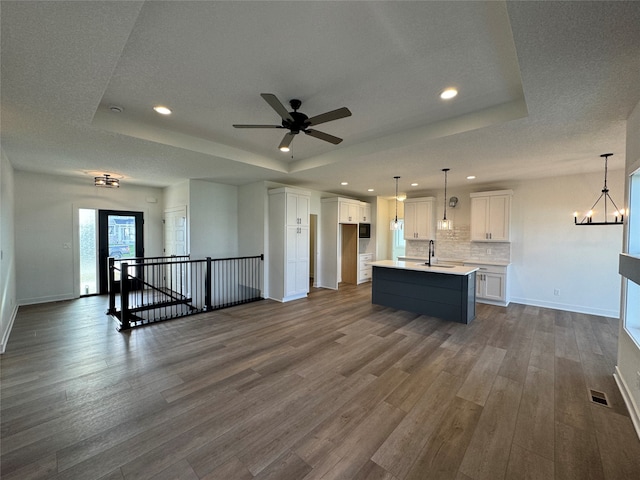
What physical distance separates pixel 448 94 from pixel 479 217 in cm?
428

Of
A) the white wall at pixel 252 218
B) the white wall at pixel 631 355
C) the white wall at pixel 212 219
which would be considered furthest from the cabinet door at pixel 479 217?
the white wall at pixel 212 219

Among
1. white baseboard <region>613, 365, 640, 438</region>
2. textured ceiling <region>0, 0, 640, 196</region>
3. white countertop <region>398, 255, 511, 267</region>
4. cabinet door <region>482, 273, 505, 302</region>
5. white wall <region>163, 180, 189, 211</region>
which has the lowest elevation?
white baseboard <region>613, 365, 640, 438</region>

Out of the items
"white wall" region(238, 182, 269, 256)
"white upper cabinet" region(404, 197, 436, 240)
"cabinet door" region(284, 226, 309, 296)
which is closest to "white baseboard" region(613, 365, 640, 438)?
"white upper cabinet" region(404, 197, 436, 240)

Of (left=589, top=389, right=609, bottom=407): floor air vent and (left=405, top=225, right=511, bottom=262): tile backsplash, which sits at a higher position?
(left=405, top=225, right=511, bottom=262): tile backsplash

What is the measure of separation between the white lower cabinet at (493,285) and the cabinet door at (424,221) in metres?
1.46

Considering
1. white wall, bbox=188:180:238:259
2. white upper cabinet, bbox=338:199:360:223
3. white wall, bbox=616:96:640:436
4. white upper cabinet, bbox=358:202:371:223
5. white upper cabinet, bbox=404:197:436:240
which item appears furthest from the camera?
white upper cabinet, bbox=358:202:371:223

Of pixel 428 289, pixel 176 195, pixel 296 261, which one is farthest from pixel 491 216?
pixel 176 195

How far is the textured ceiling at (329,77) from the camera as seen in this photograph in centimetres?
164

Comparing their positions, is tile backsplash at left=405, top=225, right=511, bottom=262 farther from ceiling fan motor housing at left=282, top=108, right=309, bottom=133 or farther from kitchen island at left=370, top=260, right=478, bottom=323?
ceiling fan motor housing at left=282, top=108, right=309, bottom=133

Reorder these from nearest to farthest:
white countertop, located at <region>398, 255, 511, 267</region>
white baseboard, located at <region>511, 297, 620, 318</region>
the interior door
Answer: white baseboard, located at <region>511, 297, 620, 318</region> → white countertop, located at <region>398, 255, 511, 267</region> → the interior door

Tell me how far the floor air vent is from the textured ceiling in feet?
9.21

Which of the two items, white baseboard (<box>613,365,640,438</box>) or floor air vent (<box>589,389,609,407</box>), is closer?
white baseboard (<box>613,365,640,438</box>)

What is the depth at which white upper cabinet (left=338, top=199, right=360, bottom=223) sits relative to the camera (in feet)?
24.3

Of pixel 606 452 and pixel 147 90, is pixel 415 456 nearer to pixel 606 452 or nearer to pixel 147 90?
pixel 606 452
